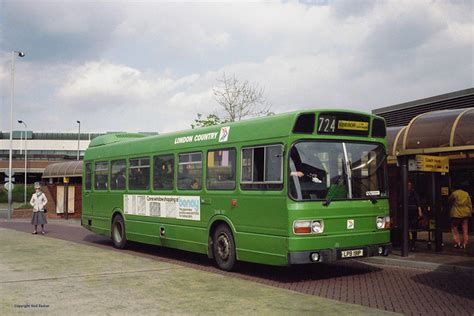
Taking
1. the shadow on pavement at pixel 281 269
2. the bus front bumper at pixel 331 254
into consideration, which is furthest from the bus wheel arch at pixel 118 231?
the bus front bumper at pixel 331 254

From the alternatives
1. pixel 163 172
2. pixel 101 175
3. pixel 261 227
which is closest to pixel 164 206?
pixel 163 172

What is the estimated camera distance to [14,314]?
675 cm

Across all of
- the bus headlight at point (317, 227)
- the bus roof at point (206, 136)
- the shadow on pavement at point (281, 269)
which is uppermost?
the bus roof at point (206, 136)

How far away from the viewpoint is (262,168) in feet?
30.9

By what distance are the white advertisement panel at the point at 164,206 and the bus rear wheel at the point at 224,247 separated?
77cm

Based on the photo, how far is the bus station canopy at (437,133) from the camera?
1208 cm

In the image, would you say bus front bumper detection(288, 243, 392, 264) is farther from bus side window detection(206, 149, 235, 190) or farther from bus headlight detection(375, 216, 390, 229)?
bus side window detection(206, 149, 235, 190)

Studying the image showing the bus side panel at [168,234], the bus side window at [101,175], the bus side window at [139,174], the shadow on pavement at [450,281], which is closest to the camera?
the shadow on pavement at [450,281]

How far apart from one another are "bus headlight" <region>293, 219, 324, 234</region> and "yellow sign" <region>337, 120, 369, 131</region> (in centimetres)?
174

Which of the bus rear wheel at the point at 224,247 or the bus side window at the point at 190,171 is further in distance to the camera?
the bus side window at the point at 190,171

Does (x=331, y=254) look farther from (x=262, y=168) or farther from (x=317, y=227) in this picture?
(x=262, y=168)

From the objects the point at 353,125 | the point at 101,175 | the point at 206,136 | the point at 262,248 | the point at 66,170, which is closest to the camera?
the point at 262,248

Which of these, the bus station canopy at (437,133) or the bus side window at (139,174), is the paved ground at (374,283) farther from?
the bus station canopy at (437,133)

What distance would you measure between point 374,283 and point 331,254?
0.91 m
